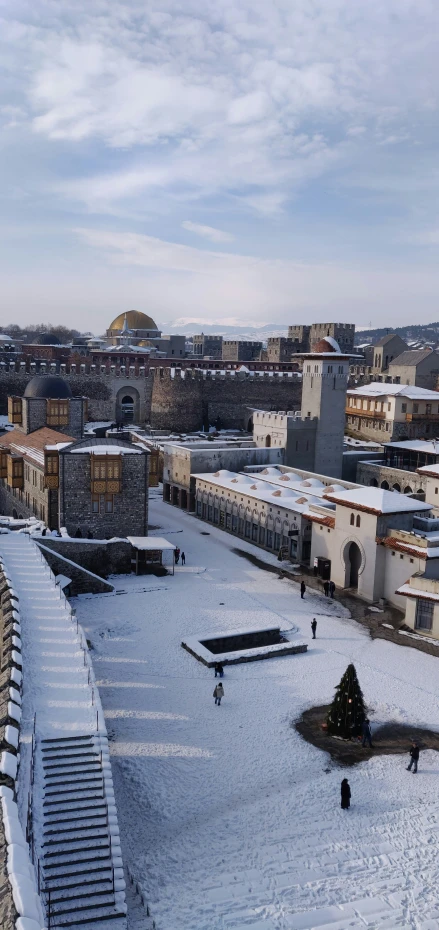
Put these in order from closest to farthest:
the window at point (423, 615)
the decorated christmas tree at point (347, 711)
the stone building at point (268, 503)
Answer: the decorated christmas tree at point (347, 711)
the window at point (423, 615)
the stone building at point (268, 503)

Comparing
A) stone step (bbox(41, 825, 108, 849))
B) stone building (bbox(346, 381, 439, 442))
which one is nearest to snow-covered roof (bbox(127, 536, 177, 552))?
stone step (bbox(41, 825, 108, 849))

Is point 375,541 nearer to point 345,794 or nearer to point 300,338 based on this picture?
point 345,794

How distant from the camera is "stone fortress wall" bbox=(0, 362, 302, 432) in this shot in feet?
178

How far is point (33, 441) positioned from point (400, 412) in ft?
81.4

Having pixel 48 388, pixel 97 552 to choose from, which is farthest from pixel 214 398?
pixel 97 552

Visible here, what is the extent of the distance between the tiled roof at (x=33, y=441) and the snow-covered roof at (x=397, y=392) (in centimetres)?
2279

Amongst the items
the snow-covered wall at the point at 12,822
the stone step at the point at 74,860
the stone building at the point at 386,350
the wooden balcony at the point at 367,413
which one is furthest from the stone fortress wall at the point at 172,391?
the stone step at the point at 74,860

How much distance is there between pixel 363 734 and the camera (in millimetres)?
14922

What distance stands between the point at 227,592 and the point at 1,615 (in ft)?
29.5

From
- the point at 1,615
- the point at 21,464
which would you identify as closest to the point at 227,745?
the point at 1,615

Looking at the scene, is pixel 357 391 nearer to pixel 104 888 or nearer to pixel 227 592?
pixel 227 592

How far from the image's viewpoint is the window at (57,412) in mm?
35188

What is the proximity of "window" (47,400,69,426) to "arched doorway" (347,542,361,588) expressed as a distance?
1671cm

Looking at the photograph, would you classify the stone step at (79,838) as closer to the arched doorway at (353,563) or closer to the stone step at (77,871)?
the stone step at (77,871)
